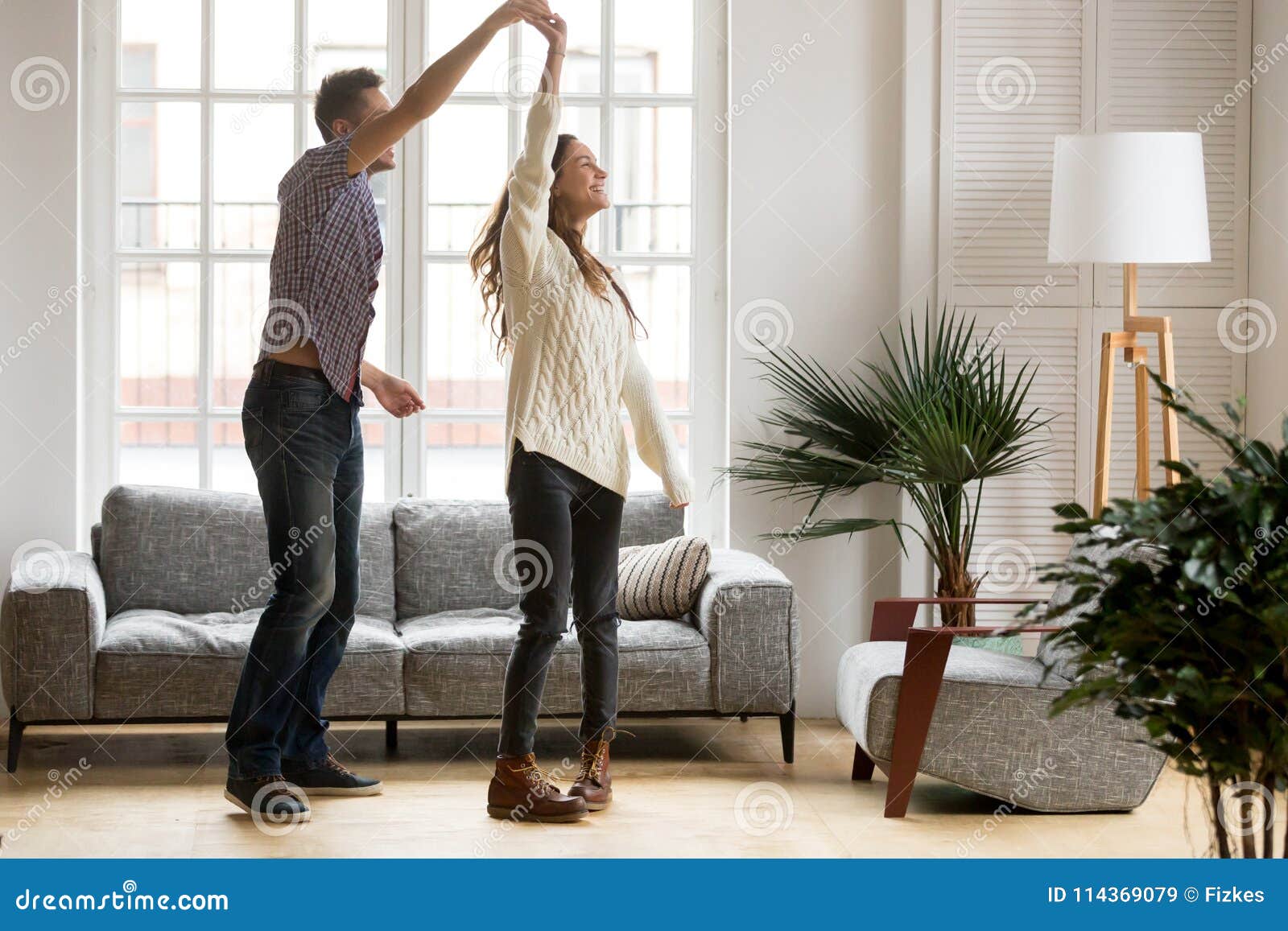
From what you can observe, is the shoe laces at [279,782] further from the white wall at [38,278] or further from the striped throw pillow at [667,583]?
the white wall at [38,278]

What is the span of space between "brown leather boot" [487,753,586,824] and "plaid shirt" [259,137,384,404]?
2.83 ft

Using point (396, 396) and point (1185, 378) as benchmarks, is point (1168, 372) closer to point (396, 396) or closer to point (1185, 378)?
point (1185, 378)

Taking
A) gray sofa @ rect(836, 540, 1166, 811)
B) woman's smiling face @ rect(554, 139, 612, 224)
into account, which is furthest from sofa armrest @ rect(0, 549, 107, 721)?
gray sofa @ rect(836, 540, 1166, 811)

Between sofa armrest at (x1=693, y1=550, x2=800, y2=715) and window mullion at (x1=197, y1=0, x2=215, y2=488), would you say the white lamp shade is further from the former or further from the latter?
window mullion at (x1=197, y1=0, x2=215, y2=488)

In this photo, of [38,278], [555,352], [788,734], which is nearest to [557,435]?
[555,352]

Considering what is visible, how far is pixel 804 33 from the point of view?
4105 mm

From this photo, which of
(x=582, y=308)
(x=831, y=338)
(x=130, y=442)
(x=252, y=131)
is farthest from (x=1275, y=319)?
(x=130, y=442)

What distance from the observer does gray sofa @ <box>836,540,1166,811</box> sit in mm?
2875

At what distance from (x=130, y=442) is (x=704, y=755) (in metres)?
2.10

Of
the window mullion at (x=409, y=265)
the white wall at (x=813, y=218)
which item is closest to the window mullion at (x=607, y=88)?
the white wall at (x=813, y=218)

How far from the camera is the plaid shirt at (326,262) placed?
105 inches

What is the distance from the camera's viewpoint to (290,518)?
2.65 meters
